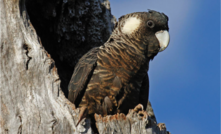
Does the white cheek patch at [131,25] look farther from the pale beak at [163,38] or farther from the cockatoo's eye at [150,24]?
the pale beak at [163,38]

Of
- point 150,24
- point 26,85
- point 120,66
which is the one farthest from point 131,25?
point 26,85

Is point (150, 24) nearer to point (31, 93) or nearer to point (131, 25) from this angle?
point (131, 25)

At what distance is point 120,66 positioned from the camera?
373 centimetres

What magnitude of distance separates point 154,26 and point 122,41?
0.50 m

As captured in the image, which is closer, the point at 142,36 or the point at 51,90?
the point at 51,90

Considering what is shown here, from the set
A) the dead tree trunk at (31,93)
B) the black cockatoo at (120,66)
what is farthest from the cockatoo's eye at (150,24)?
the dead tree trunk at (31,93)

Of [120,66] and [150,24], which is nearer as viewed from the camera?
[120,66]

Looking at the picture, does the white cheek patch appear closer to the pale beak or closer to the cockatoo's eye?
the cockatoo's eye

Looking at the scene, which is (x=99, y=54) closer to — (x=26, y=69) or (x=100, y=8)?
(x=26, y=69)

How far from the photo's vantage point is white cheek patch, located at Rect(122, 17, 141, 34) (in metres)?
4.04

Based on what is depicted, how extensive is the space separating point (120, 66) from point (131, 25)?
2.31 ft

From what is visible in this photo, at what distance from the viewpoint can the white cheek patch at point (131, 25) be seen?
404 centimetres

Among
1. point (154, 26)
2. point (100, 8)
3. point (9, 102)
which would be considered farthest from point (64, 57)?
point (9, 102)

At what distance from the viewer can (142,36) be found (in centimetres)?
400
